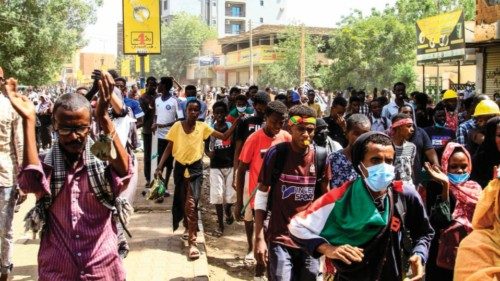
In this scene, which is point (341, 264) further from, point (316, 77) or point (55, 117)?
point (316, 77)

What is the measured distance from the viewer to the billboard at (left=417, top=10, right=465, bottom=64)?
67.9 ft

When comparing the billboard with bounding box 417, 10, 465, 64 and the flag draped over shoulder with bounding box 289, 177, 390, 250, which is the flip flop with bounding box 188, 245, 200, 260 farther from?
the billboard with bounding box 417, 10, 465, 64

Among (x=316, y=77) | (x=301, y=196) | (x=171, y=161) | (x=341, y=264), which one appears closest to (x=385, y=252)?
(x=341, y=264)

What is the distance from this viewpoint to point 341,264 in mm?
3096

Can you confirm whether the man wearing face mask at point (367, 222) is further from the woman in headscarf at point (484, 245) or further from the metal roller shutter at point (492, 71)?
the metal roller shutter at point (492, 71)

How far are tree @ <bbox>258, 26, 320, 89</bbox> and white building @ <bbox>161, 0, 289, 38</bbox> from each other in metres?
36.4

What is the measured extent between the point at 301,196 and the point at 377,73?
33030 mm

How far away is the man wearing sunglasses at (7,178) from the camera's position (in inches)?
207

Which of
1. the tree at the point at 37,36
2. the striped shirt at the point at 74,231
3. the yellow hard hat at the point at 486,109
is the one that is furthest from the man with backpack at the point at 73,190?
the tree at the point at 37,36

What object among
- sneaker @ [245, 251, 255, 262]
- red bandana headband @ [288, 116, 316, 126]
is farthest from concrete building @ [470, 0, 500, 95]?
red bandana headband @ [288, 116, 316, 126]

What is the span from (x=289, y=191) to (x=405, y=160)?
6.05 ft

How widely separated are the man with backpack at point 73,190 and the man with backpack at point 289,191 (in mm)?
1556

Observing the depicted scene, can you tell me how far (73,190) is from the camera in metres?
3.01

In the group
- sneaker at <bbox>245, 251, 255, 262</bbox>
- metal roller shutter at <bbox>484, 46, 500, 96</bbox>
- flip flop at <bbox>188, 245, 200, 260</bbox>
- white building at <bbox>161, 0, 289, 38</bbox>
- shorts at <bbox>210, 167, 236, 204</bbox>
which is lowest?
sneaker at <bbox>245, 251, 255, 262</bbox>
